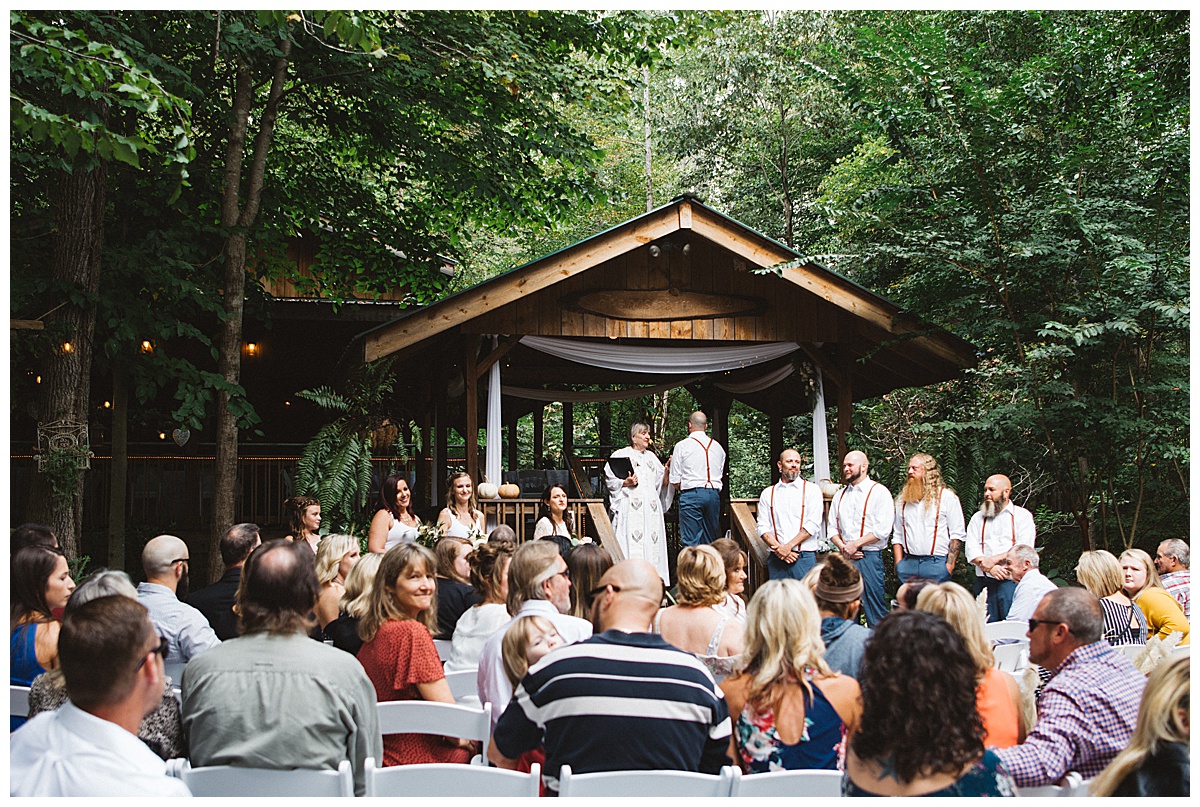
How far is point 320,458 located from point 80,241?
3028mm

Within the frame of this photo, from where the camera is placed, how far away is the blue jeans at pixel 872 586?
319 inches

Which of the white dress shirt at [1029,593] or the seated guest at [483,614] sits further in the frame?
the white dress shirt at [1029,593]

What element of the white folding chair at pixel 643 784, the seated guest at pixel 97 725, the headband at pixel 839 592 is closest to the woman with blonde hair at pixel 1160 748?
the white folding chair at pixel 643 784

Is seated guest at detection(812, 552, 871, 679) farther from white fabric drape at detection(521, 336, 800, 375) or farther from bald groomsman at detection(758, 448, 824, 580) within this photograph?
white fabric drape at detection(521, 336, 800, 375)

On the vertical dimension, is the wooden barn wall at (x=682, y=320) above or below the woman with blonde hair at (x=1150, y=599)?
above

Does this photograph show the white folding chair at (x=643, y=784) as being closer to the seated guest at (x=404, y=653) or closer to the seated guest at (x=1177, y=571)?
the seated guest at (x=404, y=653)

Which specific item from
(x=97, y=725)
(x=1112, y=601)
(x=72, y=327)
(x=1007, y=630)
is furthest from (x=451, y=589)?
(x=72, y=327)

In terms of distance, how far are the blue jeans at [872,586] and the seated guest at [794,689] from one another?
17.3 ft

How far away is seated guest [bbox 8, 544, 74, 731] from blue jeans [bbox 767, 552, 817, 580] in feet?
20.8

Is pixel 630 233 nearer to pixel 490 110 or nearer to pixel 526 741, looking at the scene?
pixel 490 110

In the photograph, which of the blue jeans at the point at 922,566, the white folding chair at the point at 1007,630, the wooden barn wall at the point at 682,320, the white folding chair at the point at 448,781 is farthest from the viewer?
the wooden barn wall at the point at 682,320

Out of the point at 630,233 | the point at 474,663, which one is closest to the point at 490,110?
the point at 630,233

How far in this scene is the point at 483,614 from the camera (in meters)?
4.30

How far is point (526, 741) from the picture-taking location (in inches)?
118
